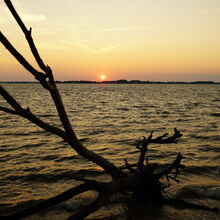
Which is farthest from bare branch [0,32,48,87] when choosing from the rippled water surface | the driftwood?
the rippled water surface

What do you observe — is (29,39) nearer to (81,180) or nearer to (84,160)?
(81,180)

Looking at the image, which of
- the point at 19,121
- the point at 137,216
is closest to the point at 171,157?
the point at 137,216

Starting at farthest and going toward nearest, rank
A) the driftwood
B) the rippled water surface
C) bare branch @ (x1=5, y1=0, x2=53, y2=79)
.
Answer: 1. the rippled water surface
2. the driftwood
3. bare branch @ (x1=5, y1=0, x2=53, y2=79)

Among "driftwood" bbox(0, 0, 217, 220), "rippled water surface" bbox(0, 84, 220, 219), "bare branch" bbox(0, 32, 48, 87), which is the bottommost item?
"rippled water surface" bbox(0, 84, 220, 219)

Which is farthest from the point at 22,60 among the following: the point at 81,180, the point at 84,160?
the point at 84,160

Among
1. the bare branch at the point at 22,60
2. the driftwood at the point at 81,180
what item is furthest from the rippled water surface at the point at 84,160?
the bare branch at the point at 22,60

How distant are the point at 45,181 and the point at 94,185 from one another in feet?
13.1

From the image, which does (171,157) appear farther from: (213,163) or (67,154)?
(67,154)

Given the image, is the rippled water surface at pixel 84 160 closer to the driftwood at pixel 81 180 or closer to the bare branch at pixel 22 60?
the driftwood at pixel 81 180

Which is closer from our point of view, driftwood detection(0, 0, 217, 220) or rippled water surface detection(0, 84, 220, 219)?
driftwood detection(0, 0, 217, 220)

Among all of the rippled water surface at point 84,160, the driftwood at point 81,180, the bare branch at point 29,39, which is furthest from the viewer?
the rippled water surface at point 84,160

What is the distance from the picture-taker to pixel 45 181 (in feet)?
22.1

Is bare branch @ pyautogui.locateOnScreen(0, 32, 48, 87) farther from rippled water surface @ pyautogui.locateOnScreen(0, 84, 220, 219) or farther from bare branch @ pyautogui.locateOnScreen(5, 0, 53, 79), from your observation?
rippled water surface @ pyautogui.locateOnScreen(0, 84, 220, 219)

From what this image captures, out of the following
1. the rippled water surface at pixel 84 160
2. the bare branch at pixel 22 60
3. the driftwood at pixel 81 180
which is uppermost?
the bare branch at pixel 22 60
